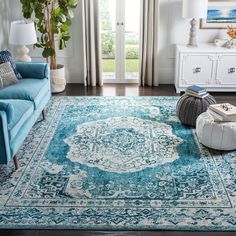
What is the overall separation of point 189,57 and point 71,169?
116 inches

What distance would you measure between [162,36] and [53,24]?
1774 mm

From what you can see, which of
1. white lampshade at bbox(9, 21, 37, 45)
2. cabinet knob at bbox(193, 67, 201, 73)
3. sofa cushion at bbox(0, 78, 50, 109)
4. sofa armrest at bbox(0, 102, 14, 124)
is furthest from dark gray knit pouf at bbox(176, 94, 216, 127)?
white lampshade at bbox(9, 21, 37, 45)

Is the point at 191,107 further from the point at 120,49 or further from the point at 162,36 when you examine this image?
the point at 120,49

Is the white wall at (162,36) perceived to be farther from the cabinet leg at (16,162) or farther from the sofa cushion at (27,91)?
the cabinet leg at (16,162)

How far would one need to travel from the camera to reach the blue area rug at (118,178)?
312 cm

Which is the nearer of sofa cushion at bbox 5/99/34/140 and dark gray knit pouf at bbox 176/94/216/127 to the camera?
sofa cushion at bbox 5/99/34/140

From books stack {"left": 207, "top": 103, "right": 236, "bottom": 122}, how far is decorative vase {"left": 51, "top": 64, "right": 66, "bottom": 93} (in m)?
2.71

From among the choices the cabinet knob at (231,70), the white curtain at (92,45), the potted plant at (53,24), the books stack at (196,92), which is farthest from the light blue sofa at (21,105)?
the cabinet knob at (231,70)

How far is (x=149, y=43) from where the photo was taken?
6.32 metres

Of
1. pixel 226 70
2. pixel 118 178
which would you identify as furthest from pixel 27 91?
pixel 226 70

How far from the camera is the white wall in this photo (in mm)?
6281

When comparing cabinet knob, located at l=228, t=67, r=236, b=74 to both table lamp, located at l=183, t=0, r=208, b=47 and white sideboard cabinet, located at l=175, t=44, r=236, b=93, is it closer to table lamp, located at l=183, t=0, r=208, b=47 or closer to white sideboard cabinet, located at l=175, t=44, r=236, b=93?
white sideboard cabinet, located at l=175, t=44, r=236, b=93

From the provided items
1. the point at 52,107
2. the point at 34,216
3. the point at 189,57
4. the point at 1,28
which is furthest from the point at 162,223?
the point at 1,28

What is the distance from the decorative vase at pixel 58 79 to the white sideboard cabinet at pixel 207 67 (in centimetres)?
180
